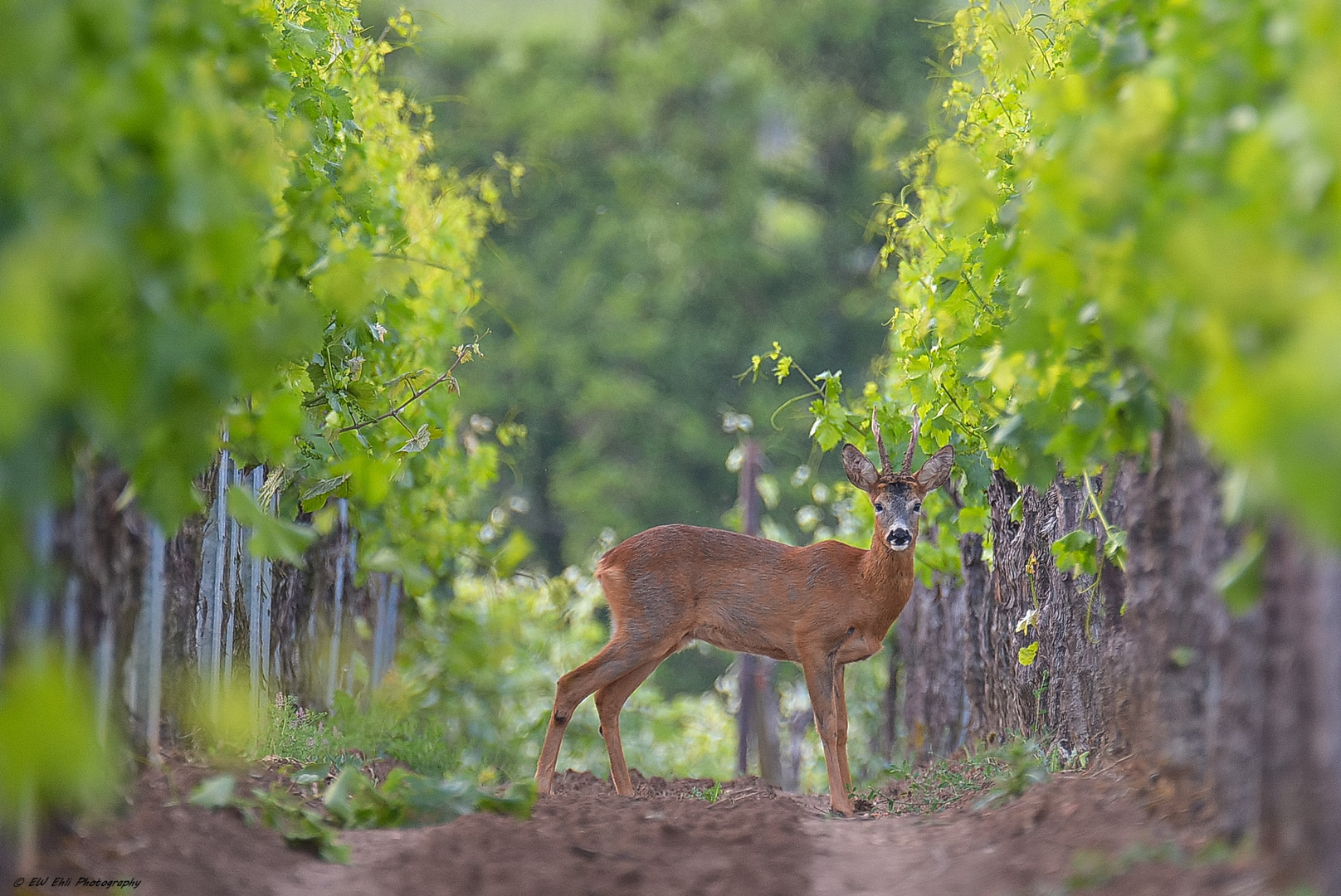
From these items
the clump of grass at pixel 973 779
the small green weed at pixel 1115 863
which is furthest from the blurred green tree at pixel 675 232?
the small green weed at pixel 1115 863

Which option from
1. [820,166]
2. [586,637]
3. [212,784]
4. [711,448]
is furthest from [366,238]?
[820,166]

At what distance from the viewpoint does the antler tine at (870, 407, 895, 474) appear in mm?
8297

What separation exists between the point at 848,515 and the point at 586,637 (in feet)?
15.8

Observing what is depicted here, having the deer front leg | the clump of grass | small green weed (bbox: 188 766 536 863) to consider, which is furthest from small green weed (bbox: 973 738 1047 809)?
small green weed (bbox: 188 766 536 863)

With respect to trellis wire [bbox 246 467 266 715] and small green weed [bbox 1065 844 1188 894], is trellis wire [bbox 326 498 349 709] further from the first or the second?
small green weed [bbox 1065 844 1188 894]

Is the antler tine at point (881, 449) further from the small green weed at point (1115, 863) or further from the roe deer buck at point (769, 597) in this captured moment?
the small green weed at point (1115, 863)

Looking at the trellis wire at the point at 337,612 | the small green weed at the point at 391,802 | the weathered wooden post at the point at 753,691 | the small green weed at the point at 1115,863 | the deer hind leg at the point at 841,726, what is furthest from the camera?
the weathered wooden post at the point at 753,691

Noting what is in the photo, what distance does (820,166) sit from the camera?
2941 centimetres

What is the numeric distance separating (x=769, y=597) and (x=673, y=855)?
3533 millimetres

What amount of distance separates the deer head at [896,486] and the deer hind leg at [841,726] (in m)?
0.87

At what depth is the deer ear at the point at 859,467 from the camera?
27.1 feet

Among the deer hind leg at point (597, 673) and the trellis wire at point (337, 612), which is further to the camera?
the trellis wire at point (337, 612)

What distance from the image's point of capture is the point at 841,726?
8141 millimetres

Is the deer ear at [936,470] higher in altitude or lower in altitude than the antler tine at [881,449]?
lower
